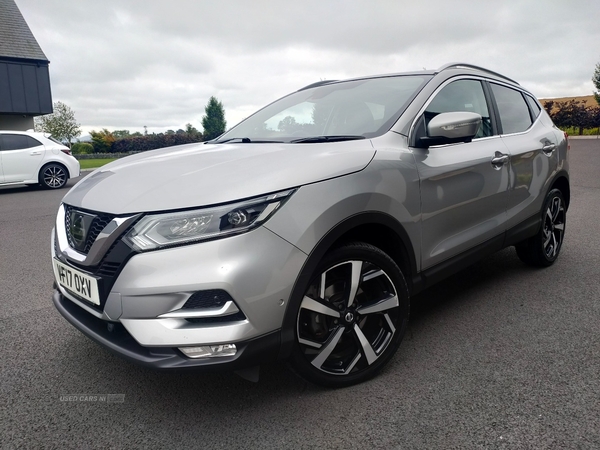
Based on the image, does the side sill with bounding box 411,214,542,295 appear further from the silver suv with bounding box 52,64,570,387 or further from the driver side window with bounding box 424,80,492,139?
the driver side window with bounding box 424,80,492,139

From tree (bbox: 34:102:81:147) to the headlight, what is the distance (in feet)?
207

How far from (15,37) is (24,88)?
335 centimetres

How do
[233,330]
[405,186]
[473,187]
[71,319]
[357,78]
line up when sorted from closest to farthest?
[233,330] → [71,319] → [405,186] → [473,187] → [357,78]

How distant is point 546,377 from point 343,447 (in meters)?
1.17

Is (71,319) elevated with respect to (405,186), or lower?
lower

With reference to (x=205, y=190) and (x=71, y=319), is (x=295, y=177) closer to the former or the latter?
(x=205, y=190)

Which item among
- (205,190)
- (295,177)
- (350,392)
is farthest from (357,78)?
(350,392)

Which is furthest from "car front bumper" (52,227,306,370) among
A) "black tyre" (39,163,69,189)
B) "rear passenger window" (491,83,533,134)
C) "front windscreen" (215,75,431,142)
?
"black tyre" (39,163,69,189)

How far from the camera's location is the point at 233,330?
6.22 ft

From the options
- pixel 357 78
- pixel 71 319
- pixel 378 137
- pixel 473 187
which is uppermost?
pixel 357 78

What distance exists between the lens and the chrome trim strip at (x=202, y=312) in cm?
187

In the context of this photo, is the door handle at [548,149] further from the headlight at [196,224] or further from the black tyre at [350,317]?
the headlight at [196,224]

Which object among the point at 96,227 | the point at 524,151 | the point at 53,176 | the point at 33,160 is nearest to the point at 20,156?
the point at 33,160

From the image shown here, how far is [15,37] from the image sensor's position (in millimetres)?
25000
